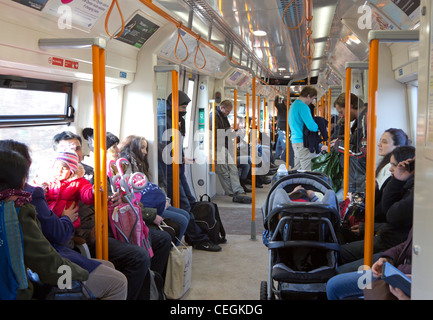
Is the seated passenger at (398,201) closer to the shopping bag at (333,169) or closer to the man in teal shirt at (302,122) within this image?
the shopping bag at (333,169)

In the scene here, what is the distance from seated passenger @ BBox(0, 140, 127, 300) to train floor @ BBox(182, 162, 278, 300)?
1317 millimetres

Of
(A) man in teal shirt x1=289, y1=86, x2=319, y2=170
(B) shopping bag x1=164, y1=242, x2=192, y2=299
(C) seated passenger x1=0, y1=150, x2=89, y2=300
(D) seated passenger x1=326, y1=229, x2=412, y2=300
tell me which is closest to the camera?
(C) seated passenger x1=0, y1=150, x2=89, y2=300

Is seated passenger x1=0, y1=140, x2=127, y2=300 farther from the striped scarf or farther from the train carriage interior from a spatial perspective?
the train carriage interior

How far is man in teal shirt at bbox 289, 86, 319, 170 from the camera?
22.3ft

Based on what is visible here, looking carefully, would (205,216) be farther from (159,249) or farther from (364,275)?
(364,275)

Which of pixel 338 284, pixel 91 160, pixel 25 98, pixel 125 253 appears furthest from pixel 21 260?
pixel 91 160

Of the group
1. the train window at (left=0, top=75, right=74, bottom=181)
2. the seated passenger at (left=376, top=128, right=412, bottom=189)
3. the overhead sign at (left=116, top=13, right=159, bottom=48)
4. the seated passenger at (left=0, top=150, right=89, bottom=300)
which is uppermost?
the overhead sign at (left=116, top=13, right=159, bottom=48)

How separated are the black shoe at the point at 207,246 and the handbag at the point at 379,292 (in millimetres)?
3302

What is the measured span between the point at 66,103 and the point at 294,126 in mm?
3671

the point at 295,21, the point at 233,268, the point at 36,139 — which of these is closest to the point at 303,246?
the point at 233,268

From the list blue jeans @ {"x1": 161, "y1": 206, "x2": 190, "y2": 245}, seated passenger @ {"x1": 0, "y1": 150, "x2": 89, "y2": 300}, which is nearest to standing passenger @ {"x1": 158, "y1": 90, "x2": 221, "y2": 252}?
blue jeans @ {"x1": 161, "y1": 206, "x2": 190, "y2": 245}

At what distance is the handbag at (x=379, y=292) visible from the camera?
6.65 feet

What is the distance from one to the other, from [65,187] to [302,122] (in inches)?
181

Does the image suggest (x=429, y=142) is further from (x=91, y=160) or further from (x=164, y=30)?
(x=164, y=30)
